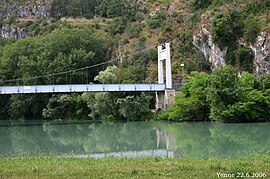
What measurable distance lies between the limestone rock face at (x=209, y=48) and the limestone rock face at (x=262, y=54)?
4152 millimetres

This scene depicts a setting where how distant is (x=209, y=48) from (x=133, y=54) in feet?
34.3

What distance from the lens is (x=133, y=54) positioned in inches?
2154


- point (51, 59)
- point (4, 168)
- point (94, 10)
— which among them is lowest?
point (4, 168)

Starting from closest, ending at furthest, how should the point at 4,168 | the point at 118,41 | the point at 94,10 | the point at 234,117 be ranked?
the point at 4,168 < the point at 234,117 < the point at 118,41 < the point at 94,10

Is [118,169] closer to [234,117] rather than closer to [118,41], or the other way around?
[234,117]

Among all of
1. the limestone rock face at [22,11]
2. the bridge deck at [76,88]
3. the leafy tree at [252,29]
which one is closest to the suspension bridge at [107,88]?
the bridge deck at [76,88]

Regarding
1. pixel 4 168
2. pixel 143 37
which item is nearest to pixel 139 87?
pixel 143 37

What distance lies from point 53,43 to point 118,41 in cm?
904

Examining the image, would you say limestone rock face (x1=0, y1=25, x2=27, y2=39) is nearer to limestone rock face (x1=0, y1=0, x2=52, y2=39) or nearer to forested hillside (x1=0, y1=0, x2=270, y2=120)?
limestone rock face (x1=0, y1=0, x2=52, y2=39)

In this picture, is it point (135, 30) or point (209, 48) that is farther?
point (135, 30)

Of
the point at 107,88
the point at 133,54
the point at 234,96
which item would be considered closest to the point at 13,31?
the point at 133,54

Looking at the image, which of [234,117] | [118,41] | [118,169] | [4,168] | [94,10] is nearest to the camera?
[118,169]

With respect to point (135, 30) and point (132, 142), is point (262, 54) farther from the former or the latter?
point (135, 30)

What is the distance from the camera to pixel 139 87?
43.2 m
